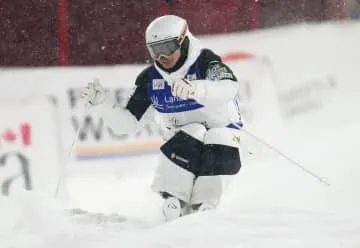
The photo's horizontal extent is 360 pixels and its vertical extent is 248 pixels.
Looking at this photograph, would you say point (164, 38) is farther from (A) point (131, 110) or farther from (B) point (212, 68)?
(A) point (131, 110)

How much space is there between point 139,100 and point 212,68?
0.60 meters

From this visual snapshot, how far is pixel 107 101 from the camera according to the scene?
5.34 m

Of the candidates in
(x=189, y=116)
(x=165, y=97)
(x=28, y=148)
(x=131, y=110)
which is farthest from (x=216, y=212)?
(x=28, y=148)

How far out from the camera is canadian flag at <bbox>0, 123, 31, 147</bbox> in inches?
232

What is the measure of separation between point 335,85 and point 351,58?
58cm

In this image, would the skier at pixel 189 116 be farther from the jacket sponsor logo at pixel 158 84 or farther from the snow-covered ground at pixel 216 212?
the snow-covered ground at pixel 216 212

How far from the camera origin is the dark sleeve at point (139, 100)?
5.34 m

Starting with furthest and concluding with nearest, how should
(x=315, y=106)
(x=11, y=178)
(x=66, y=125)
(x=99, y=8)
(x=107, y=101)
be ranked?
(x=315, y=106) → (x=99, y=8) → (x=66, y=125) → (x=11, y=178) → (x=107, y=101)

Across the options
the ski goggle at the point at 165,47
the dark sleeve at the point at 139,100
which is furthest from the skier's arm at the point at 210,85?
the dark sleeve at the point at 139,100

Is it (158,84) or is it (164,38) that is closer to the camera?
(164,38)

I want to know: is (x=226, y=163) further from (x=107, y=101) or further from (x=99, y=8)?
(x=99, y=8)

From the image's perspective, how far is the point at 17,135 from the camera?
5957 mm

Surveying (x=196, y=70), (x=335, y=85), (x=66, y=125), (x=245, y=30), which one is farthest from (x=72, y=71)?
(x=335, y=85)

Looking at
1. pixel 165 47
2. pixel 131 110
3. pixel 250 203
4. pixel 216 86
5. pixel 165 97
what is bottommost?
pixel 250 203
